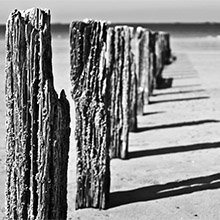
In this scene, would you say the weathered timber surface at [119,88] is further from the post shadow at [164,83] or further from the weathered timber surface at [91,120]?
the post shadow at [164,83]

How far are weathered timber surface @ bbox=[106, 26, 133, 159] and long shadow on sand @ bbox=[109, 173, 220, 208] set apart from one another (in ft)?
3.64

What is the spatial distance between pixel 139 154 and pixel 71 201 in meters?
2.24

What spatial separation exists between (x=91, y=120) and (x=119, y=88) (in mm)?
2006

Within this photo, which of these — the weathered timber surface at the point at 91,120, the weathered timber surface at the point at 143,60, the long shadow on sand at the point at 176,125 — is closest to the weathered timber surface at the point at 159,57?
the weathered timber surface at the point at 143,60

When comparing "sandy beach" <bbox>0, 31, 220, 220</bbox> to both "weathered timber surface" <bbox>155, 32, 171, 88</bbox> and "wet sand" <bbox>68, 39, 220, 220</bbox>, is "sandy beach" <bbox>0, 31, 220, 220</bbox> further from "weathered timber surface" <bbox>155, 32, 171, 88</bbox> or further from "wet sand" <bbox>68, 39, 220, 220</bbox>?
"weathered timber surface" <bbox>155, 32, 171, 88</bbox>

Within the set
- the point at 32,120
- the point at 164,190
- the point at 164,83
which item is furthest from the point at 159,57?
the point at 32,120

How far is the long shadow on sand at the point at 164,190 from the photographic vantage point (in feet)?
19.9

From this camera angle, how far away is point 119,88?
771cm

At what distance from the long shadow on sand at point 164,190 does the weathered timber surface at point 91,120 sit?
0.99 feet

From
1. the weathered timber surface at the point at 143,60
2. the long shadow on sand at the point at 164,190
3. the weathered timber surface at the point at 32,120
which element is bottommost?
the long shadow on sand at the point at 164,190

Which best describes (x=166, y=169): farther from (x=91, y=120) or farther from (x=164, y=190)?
(x=91, y=120)

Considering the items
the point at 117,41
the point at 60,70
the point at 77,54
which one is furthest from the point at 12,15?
the point at 60,70

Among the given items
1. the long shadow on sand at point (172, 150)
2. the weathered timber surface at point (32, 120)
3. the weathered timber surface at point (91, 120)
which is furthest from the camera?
the long shadow on sand at point (172, 150)

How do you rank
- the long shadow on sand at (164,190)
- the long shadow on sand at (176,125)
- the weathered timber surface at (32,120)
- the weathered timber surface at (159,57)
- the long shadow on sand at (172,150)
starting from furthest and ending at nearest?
the weathered timber surface at (159,57) → the long shadow on sand at (176,125) → the long shadow on sand at (172,150) → the long shadow on sand at (164,190) → the weathered timber surface at (32,120)
